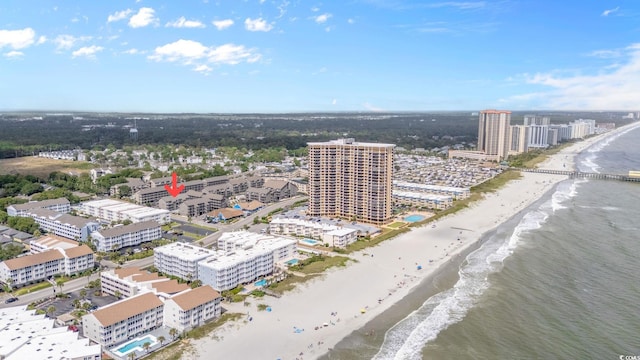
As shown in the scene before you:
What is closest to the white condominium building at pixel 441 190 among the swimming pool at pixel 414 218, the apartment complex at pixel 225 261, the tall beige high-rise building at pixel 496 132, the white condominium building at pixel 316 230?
the swimming pool at pixel 414 218

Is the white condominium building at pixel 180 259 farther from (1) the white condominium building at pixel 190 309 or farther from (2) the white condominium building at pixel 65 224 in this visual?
(2) the white condominium building at pixel 65 224

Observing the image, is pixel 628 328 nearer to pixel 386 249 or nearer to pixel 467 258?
pixel 467 258

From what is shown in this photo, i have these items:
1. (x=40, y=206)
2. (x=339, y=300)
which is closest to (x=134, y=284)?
(x=339, y=300)

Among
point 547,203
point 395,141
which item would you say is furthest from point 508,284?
point 395,141

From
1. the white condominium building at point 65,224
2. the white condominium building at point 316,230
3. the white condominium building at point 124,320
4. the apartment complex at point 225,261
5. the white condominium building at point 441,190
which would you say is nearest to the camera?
the white condominium building at point 124,320

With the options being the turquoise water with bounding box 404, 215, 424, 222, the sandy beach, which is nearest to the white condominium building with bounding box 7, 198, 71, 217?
the sandy beach

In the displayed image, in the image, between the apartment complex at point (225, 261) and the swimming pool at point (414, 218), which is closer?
the apartment complex at point (225, 261)
